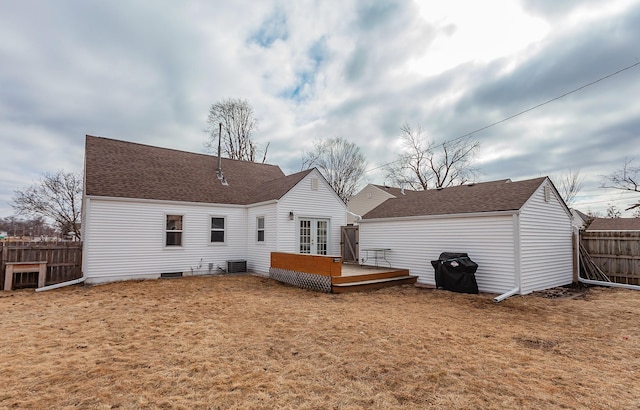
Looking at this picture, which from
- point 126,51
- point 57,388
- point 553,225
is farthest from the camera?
point 126,51

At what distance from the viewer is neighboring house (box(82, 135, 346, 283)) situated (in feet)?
36.7

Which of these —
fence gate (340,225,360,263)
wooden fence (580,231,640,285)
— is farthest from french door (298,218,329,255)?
wooden fence (580,231,640,285)

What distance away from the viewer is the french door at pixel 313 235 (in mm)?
13562

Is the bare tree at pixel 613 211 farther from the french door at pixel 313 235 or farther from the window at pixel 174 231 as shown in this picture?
the window at pixel 174 231

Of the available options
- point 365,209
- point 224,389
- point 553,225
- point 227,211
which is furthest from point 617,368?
point 365,209

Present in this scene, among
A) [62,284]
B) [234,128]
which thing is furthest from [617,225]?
[62,284]

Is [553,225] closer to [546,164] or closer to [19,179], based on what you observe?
[546,164]

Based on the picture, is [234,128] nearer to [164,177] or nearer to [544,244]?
[164,177]

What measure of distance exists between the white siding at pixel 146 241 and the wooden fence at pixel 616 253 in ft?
46.4

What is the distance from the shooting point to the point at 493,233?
31.1 feet

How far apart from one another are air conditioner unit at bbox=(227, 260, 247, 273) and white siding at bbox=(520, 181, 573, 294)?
10.4 meters

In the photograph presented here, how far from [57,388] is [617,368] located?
6875 millimetres

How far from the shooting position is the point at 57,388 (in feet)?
11.2

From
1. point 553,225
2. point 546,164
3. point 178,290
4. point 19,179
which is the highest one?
point 546,164
